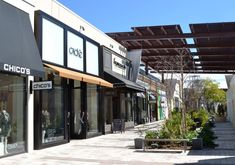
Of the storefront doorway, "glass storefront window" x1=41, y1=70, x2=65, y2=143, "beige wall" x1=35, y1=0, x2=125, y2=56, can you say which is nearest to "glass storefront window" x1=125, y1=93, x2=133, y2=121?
"beige wall" x1=35, y1=0, x2=125, y2=56

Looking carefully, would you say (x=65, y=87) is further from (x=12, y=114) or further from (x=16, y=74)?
(x=12, y=114)

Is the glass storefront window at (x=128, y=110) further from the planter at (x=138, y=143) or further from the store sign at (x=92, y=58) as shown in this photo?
the planter at (x=138, y=143)

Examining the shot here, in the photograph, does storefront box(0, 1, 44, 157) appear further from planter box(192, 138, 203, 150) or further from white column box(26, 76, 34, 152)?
planter box(192, 138, 203, 150)

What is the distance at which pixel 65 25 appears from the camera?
766 inches

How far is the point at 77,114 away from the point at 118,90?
25.6 feet

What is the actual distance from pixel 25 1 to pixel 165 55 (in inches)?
999

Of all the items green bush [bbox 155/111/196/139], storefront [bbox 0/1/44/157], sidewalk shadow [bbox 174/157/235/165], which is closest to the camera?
sidewalk shadow [bbox 174/157/235/165]

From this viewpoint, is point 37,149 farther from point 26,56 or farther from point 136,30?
point 136,30

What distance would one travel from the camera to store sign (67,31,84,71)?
779 inches

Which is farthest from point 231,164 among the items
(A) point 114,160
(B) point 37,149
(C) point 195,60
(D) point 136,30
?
(C) point 195,60

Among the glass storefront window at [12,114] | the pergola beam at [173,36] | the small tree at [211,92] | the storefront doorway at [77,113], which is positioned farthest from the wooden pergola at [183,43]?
the small tree at [211,92]

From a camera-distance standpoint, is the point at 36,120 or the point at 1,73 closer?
the point at 1,73

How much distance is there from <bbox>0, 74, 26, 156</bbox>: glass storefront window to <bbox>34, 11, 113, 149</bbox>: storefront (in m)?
0.94

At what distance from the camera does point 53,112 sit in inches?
707
